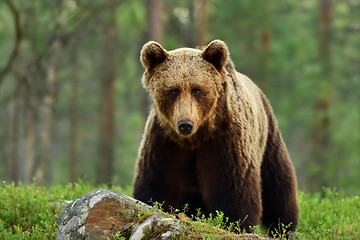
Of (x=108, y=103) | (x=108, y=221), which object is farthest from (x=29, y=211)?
(x=108, y=103)

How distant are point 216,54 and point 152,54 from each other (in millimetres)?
653

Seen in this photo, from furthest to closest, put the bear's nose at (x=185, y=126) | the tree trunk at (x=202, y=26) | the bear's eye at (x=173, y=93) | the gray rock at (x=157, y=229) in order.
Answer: the tree trunk at (x=202, y=26) < the bear's eye at (x=173, y=93) < the bear's nose at (x=185, y=126) < the gray rock at (x=157, y=229)

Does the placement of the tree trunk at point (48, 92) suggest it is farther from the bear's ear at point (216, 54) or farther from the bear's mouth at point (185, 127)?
the bear's mouth at point (185, 127)

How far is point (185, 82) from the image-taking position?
515 centimetres

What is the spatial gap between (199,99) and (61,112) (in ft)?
83.8

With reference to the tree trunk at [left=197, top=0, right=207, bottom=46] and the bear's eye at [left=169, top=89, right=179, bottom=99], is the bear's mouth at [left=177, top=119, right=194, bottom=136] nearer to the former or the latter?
the bear's eye at [left=169, top=89, right=179, bottom=99]

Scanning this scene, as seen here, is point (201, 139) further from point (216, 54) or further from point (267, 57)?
point (267, 57)

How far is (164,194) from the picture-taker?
561 cm

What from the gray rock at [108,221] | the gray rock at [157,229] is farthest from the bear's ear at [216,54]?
the gray rock at [157,229]

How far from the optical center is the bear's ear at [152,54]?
5379mm

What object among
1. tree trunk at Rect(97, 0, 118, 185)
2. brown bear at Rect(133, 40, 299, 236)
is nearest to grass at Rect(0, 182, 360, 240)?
brown bear at Rect(133, 40, 299, 236)

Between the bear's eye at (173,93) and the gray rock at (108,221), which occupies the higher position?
the bear's eye at (173,93)

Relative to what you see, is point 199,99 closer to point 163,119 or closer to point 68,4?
point 163,119

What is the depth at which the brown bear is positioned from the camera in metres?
5.23
